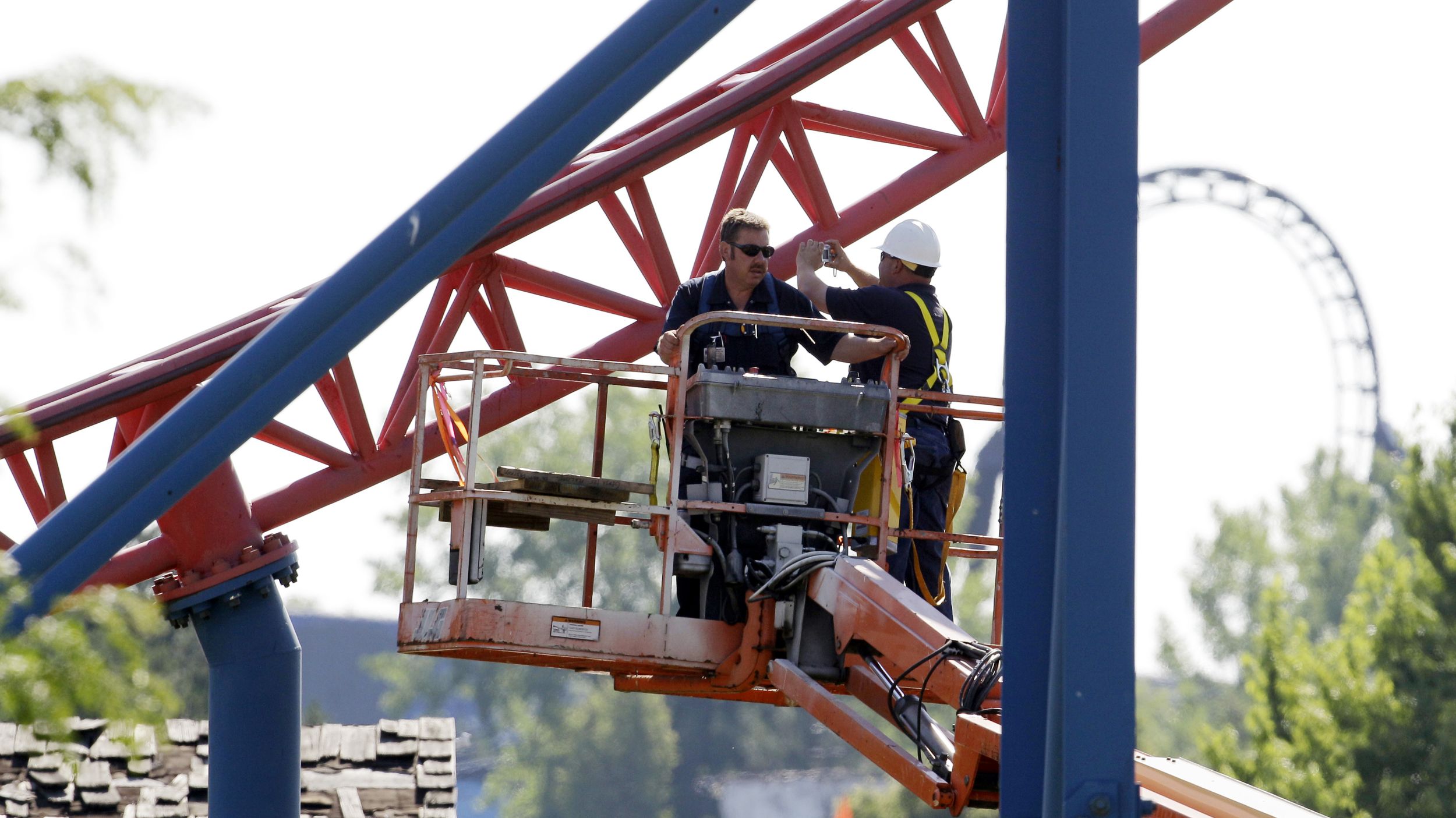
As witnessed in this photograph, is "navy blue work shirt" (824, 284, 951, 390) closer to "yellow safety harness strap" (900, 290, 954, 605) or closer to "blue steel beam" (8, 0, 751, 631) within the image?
"yellow safety harness strap" (900, 290, 954, 605)

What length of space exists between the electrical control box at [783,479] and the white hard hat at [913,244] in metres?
1.31

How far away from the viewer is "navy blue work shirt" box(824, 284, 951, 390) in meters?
8.09

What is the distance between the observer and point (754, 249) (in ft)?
26.3

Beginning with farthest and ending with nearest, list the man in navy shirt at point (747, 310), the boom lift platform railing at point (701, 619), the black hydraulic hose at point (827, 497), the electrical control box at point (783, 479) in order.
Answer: the man in navy shirt at point (747, 310) → the black hydraulic hose at point (827, 497) → the electrical control box at point (783, 479) → the boom lift platform railing at point (701, 619)

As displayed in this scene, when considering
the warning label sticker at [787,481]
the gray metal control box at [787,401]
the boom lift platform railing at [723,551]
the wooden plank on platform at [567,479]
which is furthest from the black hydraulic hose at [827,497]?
the wooden plank on platform at [567,479]

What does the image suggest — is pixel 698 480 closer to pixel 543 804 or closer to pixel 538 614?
pixel 538 614

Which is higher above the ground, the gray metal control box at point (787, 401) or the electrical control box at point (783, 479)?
the gray metal control box at point (787, 401)

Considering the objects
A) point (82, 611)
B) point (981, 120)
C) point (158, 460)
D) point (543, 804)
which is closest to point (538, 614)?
point (158, 460)

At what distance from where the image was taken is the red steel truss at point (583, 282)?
30.6ft

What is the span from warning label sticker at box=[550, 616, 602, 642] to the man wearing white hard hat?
156cm

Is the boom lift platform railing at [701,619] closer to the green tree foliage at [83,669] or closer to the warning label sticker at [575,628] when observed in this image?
the warning label sticker at [575,628]

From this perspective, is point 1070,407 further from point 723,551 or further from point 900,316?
point 900,316

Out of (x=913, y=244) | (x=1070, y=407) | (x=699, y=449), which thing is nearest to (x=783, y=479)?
(x=699, y=449)

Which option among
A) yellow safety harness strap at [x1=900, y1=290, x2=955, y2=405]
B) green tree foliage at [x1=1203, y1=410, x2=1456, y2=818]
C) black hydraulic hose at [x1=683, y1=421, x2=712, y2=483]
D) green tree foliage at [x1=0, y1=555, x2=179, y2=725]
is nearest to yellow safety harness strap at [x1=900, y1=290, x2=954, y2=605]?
yellow safety harness strap at [x1=900, y1=290, x2=955, y2=405]
